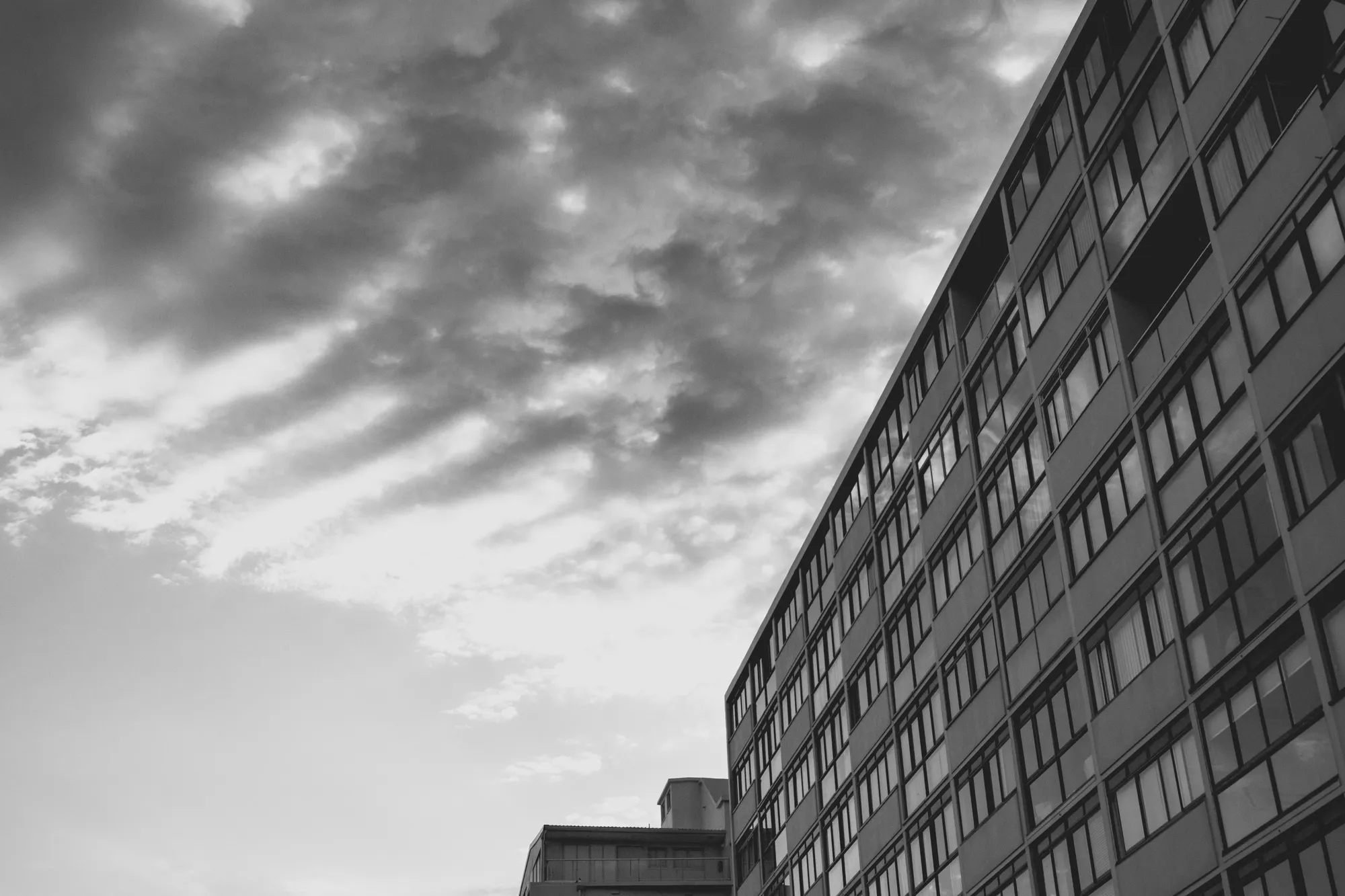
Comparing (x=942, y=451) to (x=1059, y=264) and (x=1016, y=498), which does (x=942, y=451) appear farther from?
(x=1059, y=264)

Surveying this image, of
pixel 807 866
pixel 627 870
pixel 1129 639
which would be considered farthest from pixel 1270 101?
pixel 627 870

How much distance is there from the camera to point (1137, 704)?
32.1 meters

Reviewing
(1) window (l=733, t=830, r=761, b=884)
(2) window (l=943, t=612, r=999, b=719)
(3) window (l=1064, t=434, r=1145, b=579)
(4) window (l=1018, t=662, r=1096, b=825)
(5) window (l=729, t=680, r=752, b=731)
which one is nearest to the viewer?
(3) window (l=1064, t=434, r=1145, b=579)

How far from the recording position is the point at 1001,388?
41406 mm

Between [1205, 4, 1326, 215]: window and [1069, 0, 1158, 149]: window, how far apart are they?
437 cm

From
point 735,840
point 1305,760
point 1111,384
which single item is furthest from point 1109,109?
point 735,840

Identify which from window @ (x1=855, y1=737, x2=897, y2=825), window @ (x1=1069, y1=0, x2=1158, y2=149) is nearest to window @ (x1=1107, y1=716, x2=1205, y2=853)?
window @ (x1=1069, y1=0, x2=1158, y2=149)

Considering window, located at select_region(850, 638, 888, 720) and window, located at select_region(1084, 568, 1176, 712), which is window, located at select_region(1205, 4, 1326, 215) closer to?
window, located at select_region(1084, 568, 1176, 712)

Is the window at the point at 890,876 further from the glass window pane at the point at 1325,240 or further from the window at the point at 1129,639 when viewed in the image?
the glass window pane at the point at 1325,240

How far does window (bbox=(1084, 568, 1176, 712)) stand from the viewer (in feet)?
104

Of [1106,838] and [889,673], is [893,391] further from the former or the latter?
[1106,838]

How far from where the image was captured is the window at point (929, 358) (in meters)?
46.2

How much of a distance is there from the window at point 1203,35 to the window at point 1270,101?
1.63 metres

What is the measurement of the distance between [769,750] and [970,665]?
2553 cm
